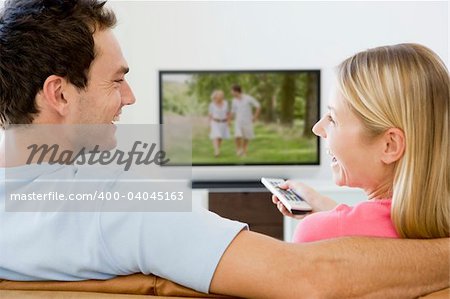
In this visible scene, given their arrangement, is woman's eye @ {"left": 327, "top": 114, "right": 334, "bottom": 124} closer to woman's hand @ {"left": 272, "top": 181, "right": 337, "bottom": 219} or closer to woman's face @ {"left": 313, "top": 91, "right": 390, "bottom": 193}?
woman's face @ {"left": 313, "top": 91, "right": 390, "bottom": 193}

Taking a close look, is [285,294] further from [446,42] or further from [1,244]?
[446,42]

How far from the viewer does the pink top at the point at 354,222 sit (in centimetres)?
103

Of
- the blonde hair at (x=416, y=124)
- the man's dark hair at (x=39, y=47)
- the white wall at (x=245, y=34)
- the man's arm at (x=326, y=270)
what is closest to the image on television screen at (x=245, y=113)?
the white wall at (x=245, y=34)

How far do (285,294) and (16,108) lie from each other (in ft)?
2.46

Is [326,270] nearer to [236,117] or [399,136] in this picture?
[399,136]

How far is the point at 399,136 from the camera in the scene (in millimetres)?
1037

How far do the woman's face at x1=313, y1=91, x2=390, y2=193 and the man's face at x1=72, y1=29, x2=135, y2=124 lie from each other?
51 centimetres

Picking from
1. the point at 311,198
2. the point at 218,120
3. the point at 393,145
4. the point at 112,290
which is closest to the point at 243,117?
the point at 218,120

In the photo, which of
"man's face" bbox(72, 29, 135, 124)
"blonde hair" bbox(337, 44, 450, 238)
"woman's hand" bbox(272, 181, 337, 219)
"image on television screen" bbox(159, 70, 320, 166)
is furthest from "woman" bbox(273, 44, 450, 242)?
"image on television screen" bbox(159, 70, 320, 166)

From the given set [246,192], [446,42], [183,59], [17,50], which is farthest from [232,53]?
[17,50]

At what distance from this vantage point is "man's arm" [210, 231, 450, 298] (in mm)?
902

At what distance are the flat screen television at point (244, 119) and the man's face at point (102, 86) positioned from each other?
3.45m

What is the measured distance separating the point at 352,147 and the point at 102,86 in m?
0.60

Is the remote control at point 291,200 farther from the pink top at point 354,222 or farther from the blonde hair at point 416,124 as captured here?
the blonde hair at point 416,124
